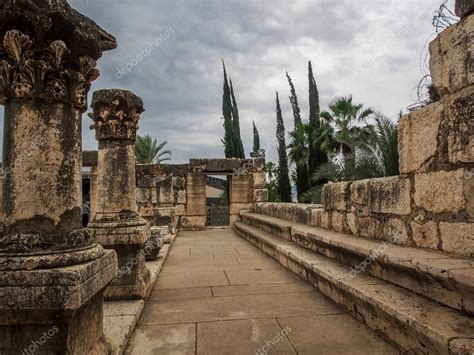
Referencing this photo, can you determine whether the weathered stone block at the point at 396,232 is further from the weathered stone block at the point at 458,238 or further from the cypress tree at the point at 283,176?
the cypress tree at the point at 283,176

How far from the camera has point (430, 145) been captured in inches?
120

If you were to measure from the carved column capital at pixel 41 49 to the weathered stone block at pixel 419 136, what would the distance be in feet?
8.93

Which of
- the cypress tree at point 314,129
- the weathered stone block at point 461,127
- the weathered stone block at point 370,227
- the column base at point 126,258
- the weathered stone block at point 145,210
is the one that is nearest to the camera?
the weathered stone block at point 461,127

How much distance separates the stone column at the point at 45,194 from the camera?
1.76 metres

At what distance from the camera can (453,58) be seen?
9.32 ft

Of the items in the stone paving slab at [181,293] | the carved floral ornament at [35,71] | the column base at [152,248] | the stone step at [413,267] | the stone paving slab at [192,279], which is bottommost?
the stone paving slab at [192,279]

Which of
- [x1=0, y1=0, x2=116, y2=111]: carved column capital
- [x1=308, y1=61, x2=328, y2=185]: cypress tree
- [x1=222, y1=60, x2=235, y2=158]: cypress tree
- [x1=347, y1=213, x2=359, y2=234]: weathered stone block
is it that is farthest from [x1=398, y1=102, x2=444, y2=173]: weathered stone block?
[x1=222, y1=60, x2=235, y2=158]: cypress tree

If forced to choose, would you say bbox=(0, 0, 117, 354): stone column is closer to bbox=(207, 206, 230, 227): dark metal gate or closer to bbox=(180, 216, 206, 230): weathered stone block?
bbox=(180, 216, 206, 230): weathered stone block

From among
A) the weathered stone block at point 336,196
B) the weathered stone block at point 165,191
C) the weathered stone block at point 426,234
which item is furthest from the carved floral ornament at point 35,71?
the weathered stone block at point 165,191

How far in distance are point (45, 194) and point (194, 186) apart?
10.6 m

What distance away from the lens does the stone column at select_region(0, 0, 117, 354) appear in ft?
5.78

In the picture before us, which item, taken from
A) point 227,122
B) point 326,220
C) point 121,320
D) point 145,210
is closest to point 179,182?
point 145,210

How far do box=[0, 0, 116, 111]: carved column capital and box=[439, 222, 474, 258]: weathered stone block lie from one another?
9.08 ft

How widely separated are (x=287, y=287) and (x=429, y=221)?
1867 millimetres
